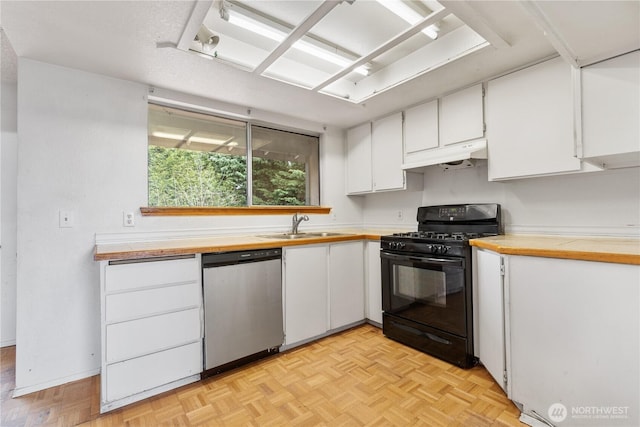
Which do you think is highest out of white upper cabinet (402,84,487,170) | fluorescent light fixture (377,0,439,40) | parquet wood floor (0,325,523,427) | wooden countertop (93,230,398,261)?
fluorescent light fixture (377,0,439,40)

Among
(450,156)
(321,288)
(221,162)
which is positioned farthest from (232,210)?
(450,156)

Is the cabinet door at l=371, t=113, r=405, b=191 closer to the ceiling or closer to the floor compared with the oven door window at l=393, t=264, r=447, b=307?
closer to the ceiling

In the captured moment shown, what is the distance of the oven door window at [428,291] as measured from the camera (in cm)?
211

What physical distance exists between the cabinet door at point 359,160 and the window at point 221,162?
1.75ft

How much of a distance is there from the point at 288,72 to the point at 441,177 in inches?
69.5

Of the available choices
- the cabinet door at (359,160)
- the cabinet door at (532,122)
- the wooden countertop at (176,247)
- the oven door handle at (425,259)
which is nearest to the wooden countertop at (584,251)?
the oven door handle at (425,259)

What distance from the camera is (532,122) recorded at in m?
2.07

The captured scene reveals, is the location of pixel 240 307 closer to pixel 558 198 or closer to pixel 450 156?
pixel 450 156

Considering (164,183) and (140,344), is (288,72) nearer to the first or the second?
(164,183)

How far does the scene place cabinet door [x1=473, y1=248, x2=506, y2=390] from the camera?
1762 mm

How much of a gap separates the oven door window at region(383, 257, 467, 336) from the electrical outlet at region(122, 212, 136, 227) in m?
2.12

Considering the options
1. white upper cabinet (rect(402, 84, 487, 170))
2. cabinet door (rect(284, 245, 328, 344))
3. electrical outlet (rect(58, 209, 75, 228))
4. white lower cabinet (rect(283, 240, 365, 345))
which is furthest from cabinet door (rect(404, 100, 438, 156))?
electrical outlet (rect(58, 209, 75, 228))

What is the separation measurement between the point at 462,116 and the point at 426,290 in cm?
148

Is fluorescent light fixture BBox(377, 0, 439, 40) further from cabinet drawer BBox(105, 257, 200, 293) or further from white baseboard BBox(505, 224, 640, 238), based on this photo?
cabinet drawer BBox(105, 257, 200, 293)
